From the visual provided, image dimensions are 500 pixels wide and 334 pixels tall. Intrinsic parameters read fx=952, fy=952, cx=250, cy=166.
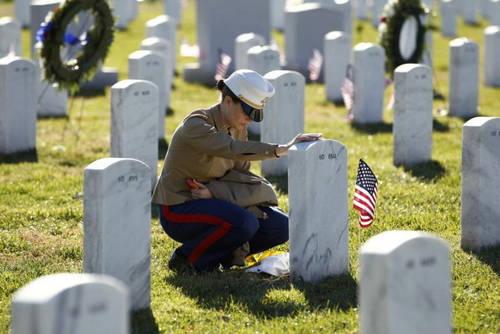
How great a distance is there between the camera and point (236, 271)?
6.66 m

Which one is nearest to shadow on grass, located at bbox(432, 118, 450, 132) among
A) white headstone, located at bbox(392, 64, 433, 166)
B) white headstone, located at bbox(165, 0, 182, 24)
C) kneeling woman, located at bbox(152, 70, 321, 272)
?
white headstone, located at bbox(392, 64, 433, 166)

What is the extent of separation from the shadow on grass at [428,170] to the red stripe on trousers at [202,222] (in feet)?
12.3

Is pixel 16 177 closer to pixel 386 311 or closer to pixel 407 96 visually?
pixel 407 96

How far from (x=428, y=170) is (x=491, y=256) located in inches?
128

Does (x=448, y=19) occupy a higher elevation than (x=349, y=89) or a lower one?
lower

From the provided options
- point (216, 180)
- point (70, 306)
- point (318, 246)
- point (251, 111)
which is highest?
point (251, 111)

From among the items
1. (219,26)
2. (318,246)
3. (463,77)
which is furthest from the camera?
(219,26)

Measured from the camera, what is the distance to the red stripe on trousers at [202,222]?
646 cm

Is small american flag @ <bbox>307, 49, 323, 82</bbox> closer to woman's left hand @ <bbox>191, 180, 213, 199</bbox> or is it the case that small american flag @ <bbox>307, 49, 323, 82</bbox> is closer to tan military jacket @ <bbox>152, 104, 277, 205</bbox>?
tan military jacket @ <bbox>152, 104, 277, 205</bbox>

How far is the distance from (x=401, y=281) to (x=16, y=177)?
6.51 meters

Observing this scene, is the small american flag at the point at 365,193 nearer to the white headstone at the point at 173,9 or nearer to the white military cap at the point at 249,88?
the white military cap at the point at 249,88

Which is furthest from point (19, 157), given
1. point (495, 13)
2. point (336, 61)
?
point (495, 13)

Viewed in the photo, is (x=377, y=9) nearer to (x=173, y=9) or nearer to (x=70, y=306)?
(x=173, y=9)

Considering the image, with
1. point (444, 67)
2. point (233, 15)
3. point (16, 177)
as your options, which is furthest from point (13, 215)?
point (444, 67)
